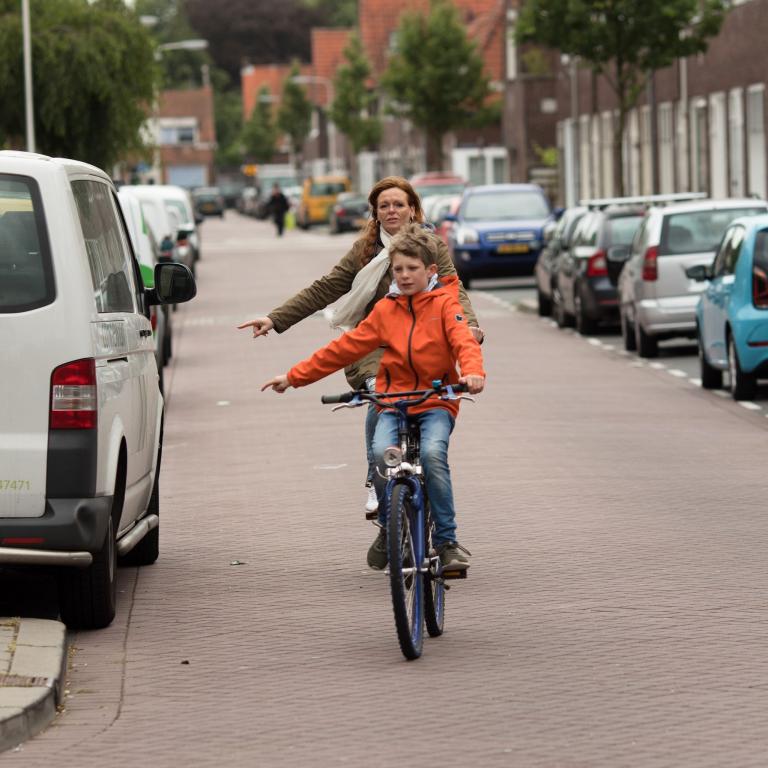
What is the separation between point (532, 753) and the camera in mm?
6055

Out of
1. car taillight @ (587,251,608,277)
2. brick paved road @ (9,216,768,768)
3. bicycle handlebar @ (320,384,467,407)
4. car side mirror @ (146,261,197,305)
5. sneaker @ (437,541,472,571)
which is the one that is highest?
car side mirror @ (146,261,197,305)

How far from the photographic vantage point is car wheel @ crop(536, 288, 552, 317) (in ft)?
100

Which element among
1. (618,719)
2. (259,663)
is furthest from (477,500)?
(618,719)

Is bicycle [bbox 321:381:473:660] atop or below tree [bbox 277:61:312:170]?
below

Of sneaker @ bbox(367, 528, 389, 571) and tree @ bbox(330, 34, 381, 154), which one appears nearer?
sneaker @ bbox(367, 528, 389, 571)

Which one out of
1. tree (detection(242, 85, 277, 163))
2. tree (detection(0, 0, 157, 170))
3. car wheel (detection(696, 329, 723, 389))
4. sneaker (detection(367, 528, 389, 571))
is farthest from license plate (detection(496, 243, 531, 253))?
tree (detection(242, 85, 277, 163))

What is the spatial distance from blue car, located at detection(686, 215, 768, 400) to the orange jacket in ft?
29.3

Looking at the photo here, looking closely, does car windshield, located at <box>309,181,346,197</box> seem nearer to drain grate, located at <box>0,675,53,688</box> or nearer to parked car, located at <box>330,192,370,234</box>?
parked car, located at <box>330,192,370,234</box>

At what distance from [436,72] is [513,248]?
129 feet

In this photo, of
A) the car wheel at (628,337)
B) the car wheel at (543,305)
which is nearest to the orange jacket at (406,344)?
the car wheel at (628,337)

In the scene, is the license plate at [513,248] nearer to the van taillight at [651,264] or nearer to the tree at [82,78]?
the tree at [82,78]

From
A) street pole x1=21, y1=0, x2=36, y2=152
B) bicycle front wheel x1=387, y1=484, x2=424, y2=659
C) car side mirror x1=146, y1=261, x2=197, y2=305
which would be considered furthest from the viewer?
street pole x1=21, y1=0, x2=36, y2=152

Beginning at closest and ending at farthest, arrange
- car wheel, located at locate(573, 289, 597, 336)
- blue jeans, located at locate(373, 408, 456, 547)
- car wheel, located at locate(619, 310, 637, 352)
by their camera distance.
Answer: blue jeans, located at locate(373, 408, 456, 547), car wheel, located at locate(619, 310, 637, 352), car wheel, located at locate(573, 289, 597, 336)

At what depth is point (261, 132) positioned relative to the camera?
140500 mm
